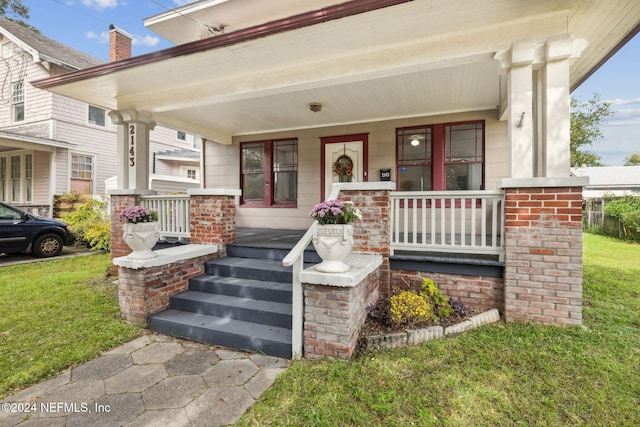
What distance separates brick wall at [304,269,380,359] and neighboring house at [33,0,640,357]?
0.5 inches

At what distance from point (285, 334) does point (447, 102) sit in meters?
4.49

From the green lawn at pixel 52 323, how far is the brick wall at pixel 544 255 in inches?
155

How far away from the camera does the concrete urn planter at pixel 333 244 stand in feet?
8.77

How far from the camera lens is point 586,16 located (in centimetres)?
304

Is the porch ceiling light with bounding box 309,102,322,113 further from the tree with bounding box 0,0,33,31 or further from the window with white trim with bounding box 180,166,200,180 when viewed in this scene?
the tree with bounding box 0,0,33,31

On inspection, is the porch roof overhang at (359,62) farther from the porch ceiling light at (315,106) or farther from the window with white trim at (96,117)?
the window with white trim at (96,117)

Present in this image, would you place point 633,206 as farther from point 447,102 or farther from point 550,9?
point 550,9

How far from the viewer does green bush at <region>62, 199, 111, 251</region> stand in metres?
8.02

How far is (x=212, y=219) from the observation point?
4.39 metres

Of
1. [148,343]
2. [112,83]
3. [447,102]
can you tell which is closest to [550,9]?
[447,102]

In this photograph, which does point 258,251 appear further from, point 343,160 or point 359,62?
point 343,160

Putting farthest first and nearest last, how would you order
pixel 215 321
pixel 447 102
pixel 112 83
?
pixel 447 102 → pixel 112 83 → pixel 215 321

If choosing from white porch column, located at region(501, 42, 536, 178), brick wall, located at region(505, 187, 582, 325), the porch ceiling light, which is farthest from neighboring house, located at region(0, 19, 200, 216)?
brick wall, located at region(505, 187, 582, 325)

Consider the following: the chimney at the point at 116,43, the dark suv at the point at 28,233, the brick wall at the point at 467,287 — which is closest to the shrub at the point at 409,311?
the brick wall at the point at 467,287
